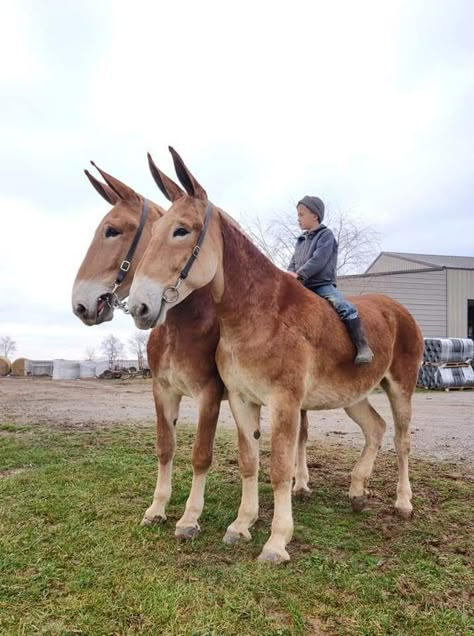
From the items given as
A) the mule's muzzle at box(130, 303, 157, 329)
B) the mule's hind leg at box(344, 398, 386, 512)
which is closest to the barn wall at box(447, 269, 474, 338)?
the mule's hind leg at box(344, 398, 386, 512)

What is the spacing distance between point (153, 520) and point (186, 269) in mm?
2133

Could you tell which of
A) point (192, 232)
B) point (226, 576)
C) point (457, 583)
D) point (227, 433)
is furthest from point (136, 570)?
point (227, 433)

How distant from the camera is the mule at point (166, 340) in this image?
12.9 ft

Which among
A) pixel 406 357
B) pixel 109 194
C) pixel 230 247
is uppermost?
pixel 109 194

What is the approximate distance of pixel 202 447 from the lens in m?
Answer: 3.99

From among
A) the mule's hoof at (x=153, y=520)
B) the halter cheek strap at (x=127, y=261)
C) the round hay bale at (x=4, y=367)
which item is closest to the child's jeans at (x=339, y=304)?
the halter cheek strap at (x=127, y=261)

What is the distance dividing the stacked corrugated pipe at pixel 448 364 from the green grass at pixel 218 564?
17722 mm

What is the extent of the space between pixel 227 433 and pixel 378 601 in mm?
6104

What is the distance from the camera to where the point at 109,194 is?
4.57 m

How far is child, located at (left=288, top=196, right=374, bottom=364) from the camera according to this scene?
4.31 meters

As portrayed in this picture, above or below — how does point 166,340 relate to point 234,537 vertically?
above

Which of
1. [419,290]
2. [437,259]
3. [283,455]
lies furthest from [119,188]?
[437,259]

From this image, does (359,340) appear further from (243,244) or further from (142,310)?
(142,310)

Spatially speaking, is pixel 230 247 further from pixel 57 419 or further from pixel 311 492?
pixel 57 419
